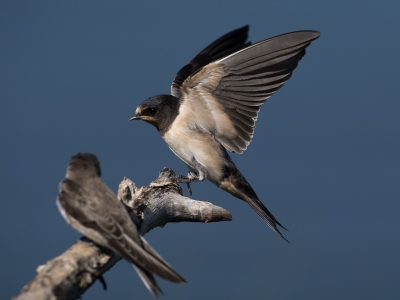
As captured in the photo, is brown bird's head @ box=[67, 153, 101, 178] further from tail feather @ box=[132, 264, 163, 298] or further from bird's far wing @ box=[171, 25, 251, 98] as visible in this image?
bird's far wing @ box=[171, 25, 251, 98]

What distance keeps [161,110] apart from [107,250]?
7.00 feet

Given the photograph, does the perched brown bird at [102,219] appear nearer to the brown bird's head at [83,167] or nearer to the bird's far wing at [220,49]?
the brown bird's head at [83,167]

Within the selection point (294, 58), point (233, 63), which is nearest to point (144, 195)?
point (233, 63)

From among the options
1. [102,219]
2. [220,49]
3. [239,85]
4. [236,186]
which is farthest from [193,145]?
[102,219]

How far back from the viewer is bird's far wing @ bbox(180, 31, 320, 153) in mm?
5449

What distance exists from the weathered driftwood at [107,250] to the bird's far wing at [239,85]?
0.74m

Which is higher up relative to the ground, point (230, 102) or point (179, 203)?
point (230, 102)

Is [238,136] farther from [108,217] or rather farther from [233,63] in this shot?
[108,217]

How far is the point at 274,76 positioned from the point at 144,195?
1.84 m

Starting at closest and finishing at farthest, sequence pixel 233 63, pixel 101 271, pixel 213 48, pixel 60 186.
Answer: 1. pixel 101 271
2. pixel 60 186
3. pixel 233 63
4. pixel 213 48

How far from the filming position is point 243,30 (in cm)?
585

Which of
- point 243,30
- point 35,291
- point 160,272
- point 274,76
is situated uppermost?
point 243,30

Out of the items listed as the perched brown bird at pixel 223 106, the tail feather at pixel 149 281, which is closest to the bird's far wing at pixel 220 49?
the perched brown bird at pixel 223 106

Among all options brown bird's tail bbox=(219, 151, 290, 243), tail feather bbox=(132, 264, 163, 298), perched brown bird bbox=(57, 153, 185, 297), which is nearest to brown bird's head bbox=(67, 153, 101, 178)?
perched brown bird bbox=(57, 153, 185, 297)
